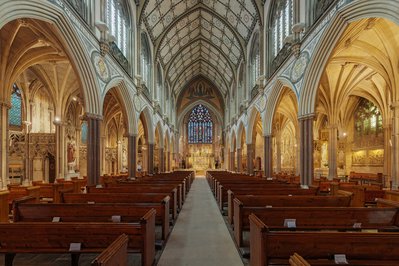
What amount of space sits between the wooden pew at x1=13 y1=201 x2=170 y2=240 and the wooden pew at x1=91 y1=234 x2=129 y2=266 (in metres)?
2.38

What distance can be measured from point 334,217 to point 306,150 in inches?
269

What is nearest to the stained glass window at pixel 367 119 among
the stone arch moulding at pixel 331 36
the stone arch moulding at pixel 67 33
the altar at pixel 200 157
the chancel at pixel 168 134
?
the chancel at pixel 168 134

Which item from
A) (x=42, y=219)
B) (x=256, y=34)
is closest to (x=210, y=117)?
(x=256, y=34)

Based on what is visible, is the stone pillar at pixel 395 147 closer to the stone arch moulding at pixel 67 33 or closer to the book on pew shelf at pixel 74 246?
the stone arch moulding at pixel 67 33

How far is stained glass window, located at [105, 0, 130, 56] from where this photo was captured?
13912 mm

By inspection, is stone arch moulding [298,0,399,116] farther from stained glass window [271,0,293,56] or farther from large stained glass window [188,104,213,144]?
large stained glass window [188,104,213,144]

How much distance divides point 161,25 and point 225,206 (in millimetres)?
16799

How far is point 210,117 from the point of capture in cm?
4606

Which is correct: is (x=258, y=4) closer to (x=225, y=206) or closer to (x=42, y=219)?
(x=225, y=206)

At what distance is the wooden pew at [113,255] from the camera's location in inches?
94.2

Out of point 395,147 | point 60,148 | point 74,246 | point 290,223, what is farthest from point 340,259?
point 60,148

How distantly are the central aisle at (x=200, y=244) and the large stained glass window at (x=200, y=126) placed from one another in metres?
37.1

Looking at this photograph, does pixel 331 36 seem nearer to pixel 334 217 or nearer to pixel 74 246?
Result: pixel 334 217

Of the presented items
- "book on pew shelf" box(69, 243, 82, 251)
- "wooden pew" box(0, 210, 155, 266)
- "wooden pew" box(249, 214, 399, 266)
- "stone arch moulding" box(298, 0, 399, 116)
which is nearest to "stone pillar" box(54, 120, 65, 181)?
"stone arch moulding" box(298, 0, 399, 116)
